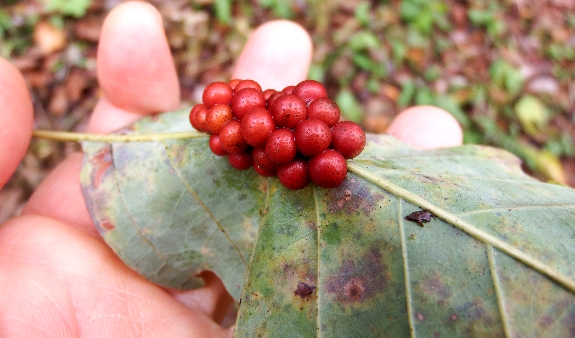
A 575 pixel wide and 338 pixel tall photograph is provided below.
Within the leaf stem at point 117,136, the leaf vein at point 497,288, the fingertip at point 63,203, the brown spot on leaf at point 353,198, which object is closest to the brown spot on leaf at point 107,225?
the fingertip at point 63,203

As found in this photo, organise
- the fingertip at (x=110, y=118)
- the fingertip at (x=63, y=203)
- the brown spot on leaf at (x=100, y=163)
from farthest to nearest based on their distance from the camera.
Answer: the fingertip at (x=110, y=118), the fingertip at (x=63, y=203), the brown spot on leaf at (x=100, y=163)

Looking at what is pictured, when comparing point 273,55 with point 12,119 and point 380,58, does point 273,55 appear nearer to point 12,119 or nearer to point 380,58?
point 12,119

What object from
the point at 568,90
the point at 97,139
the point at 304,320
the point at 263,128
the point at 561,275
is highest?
the point at 263,128

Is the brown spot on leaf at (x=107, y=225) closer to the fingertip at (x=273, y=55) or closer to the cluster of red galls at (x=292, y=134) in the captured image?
the cluster of red galls at (x=292, y=134)

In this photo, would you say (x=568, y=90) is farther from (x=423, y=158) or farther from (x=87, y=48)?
(x=87, y=48)

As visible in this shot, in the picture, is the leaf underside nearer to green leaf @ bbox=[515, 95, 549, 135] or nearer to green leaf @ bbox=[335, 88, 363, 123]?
green leaf @ bbox=[335, 88, 363, 123]

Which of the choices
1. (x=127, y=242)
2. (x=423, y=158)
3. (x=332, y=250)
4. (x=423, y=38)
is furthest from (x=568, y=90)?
(x=127, y=242)
